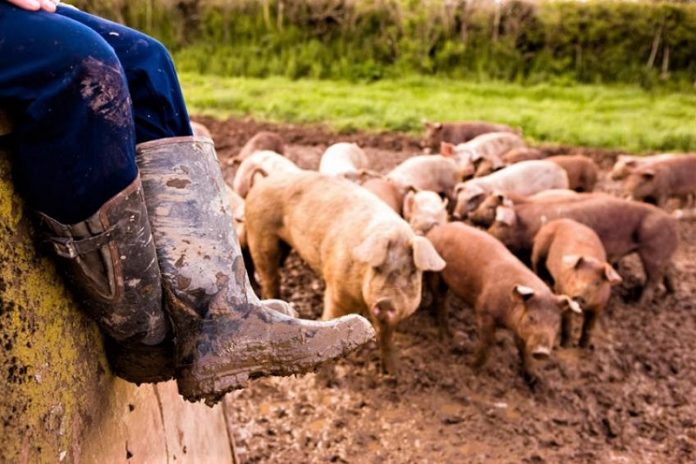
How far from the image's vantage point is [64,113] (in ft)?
4.63

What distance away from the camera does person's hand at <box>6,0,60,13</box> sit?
1409mm

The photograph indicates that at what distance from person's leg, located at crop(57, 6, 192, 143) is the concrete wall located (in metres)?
0.38

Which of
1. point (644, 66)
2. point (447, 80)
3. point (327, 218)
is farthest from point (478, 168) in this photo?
point (644, 66)

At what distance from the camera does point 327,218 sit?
5.57 m

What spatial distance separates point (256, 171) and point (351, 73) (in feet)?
39.0

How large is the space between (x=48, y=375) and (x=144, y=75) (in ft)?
2.44

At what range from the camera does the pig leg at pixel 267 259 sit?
6156 millimetres

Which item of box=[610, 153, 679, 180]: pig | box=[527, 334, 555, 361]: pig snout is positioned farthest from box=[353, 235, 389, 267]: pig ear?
box=[610, 153, 679, 180]: pig

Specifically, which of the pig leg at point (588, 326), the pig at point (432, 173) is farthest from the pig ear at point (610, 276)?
the pig at point (432, 173)

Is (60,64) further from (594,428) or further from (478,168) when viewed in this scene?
(478,168)

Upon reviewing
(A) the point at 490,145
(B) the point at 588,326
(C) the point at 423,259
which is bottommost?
(B) the point at 588,326

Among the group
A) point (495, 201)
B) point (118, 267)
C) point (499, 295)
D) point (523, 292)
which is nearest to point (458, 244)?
point (499, 295)

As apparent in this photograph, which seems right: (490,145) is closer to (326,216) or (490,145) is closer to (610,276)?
(610,276)

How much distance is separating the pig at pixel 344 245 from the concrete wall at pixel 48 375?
118 inches
